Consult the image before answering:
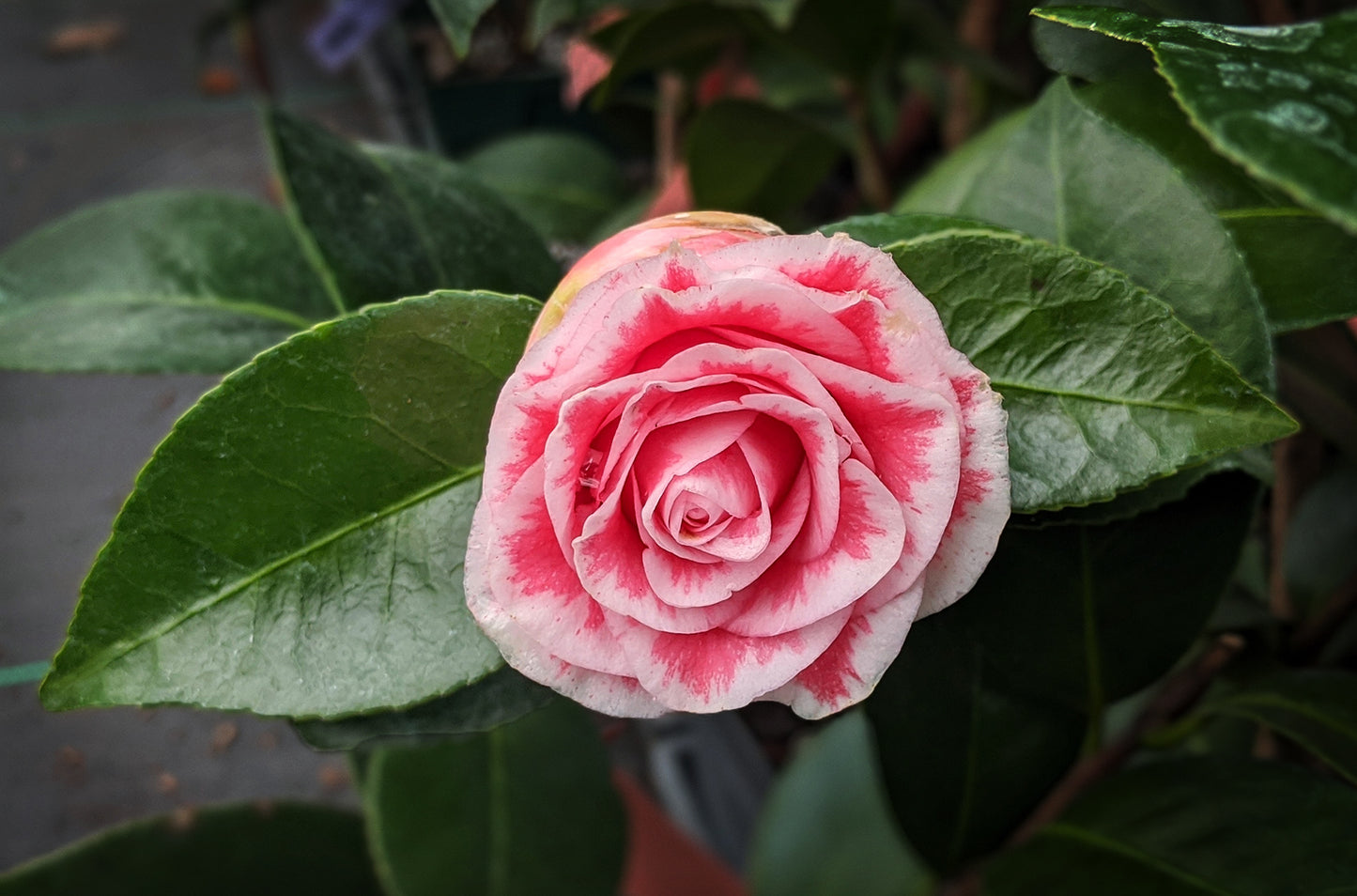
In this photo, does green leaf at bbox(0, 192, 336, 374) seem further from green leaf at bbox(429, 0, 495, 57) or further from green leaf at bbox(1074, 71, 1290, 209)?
green leaf at bbox(1074, 71, 1290, 209)

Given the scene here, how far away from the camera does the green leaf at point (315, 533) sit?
1.09 ft

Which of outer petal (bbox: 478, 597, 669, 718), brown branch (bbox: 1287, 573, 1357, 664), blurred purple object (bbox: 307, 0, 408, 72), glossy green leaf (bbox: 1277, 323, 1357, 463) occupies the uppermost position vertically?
outer petal (bbox: 478, 597, 669, 718)

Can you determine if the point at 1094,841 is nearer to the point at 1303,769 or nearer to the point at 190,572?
the point at 1303,769

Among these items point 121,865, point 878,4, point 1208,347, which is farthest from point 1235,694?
point 121,865

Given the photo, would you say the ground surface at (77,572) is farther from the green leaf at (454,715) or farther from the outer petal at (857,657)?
the outer petal at (857,657)

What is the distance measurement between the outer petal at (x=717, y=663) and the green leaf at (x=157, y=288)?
357 mm

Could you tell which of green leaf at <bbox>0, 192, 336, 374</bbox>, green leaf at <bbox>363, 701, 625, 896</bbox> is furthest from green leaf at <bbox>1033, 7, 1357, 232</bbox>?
green leaf at <bbox>363, 701, 625, 896</bbox>

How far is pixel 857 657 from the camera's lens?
12.2 inches

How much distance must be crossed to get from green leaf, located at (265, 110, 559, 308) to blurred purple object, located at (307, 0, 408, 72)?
2.00ft

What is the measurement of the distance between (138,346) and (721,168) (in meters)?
0.49

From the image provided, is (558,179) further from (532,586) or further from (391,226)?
(532,586)

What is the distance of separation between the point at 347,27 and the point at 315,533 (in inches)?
35.3

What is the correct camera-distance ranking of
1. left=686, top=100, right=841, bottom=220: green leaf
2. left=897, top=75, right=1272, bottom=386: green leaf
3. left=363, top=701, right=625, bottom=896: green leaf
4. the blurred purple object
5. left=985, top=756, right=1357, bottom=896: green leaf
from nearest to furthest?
left=897, top=75, right=1272, bottom=386: green leaf
left=985, top=756, right=1357, bottom=896: green leaf
left=363, top=701, right=625, bottom=896: green leaf
left=686, top=100, right=841, bottom=220: green leaf
the blurred purple object

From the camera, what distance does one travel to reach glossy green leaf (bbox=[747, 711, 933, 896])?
0.93 metres
